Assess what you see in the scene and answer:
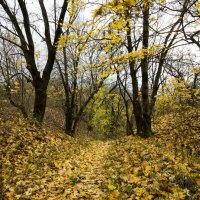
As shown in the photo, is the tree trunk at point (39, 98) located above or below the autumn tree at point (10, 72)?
below

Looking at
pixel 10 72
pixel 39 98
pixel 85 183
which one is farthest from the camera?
pixel 10 72

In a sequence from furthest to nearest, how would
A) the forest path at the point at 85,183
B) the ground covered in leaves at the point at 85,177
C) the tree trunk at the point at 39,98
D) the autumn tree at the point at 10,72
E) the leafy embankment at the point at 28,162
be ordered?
the autumn tree at the point at 10,72 → the tree trunk at the point at 39,98 → the leafy embankment at the point at 28,162 → the forest path at the point at 85,183 → the ground covered in leaves at the point at 85,177

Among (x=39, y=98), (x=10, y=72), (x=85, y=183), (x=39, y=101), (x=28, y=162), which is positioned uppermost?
(x=10, y=72)

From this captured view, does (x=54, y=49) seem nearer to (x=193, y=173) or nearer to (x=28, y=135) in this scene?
(x=28, y=135)

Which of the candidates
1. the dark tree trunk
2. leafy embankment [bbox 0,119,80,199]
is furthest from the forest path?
the dark tree trunk

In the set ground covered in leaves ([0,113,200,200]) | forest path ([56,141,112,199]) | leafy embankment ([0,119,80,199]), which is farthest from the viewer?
leafy embankment ([0,119,80,199])

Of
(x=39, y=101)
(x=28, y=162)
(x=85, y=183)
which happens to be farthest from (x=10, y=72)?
(x=85, y=183)

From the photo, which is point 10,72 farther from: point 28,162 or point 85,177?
point 85,177

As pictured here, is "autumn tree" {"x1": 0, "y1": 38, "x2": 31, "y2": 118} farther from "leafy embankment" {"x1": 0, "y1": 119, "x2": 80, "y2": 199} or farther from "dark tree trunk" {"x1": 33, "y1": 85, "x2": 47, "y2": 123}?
"leafy embankment" {"x1": 0, "y1": 119, "x2": 80, "y2": 199}

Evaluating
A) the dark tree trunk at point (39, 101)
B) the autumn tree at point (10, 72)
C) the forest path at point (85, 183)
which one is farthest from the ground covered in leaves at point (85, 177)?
the autumn tree at point (10, 72)

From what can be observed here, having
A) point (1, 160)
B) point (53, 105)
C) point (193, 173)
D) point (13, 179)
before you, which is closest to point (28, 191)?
point (13, 179)

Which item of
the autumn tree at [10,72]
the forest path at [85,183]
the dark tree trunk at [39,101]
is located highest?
the autumn tree at [10,72]

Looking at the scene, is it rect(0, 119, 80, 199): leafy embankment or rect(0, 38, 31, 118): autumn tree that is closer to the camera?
rect(0, 119, 80, 199): leafy embankment

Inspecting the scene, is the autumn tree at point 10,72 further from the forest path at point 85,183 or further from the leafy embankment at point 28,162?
the forest path at point 85,183
